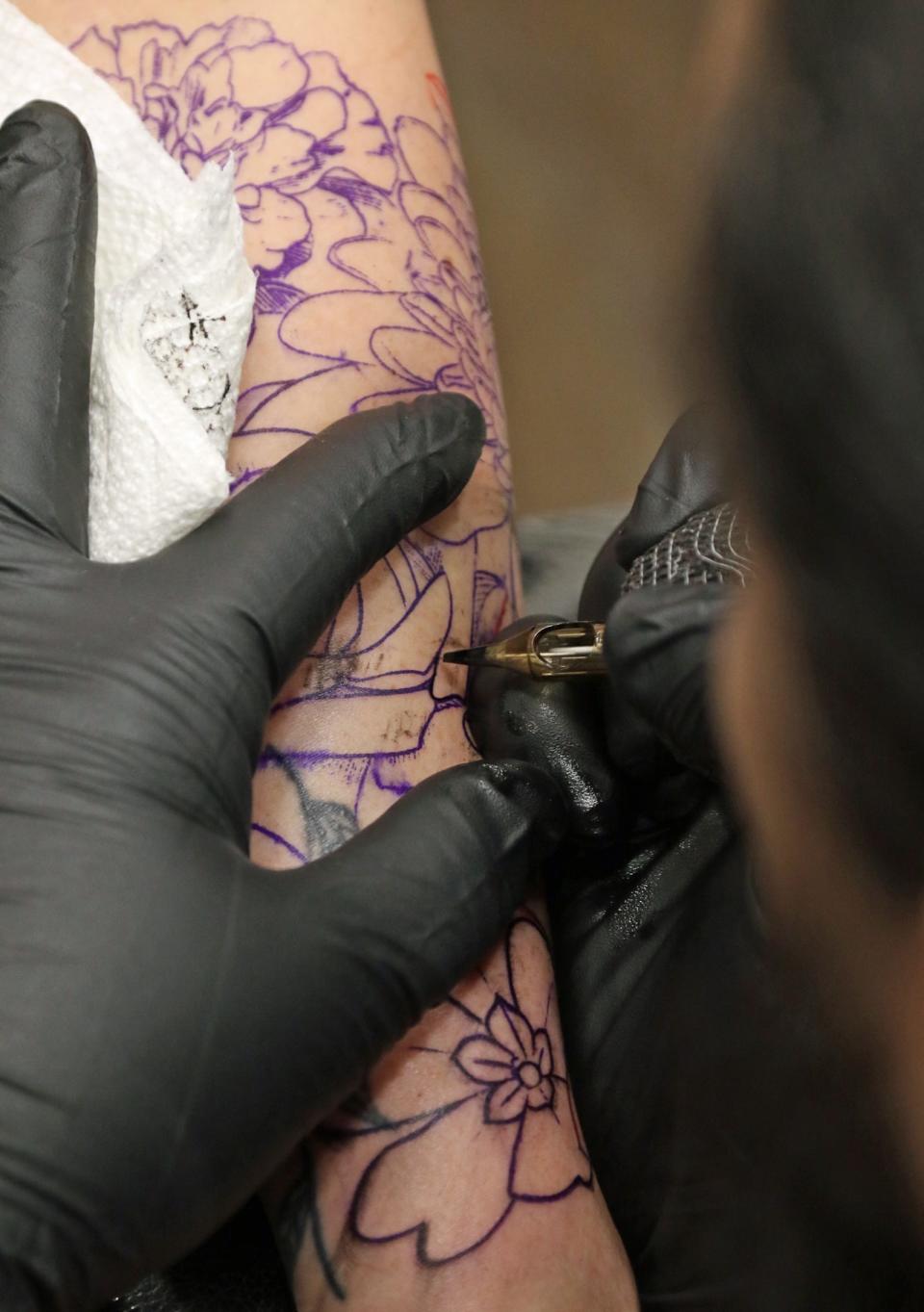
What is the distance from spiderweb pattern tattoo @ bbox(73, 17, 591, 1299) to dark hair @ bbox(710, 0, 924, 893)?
0.44 m

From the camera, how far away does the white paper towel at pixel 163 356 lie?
77 cm

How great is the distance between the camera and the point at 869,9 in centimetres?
38

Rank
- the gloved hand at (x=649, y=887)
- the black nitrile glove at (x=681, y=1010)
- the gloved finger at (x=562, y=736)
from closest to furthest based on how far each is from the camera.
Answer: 1. the black nitrile glove at (x=681, y=1010)
2. the gloved hand at (x=649, y=887)
3. the gloved finger at (x=562, y=736)

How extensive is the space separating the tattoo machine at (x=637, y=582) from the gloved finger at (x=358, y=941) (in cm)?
10

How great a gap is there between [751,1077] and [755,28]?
0.59m

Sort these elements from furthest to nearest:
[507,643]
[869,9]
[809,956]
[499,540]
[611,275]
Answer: [611,275] → [499,540] → [507,643] → [809,956] → [869,9]

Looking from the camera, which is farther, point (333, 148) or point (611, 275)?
point (611, 275)

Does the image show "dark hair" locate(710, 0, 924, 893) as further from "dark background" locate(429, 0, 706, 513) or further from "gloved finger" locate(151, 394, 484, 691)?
"dark background" locate(429, 0, 706, 513)

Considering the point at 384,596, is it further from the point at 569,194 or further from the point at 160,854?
the point at 569,194

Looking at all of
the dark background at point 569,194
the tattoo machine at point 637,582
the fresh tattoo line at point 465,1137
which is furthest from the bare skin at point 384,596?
the dark background at point 569,194

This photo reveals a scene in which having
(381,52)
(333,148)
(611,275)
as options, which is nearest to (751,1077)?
(333,148)

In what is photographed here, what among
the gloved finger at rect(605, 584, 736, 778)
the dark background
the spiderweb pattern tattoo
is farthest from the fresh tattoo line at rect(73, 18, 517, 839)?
the dark background

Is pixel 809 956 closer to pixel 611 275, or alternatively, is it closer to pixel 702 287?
pixel 702 287

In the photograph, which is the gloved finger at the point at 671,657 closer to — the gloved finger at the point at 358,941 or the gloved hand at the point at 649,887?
the gloved hand at the point at 649,887
